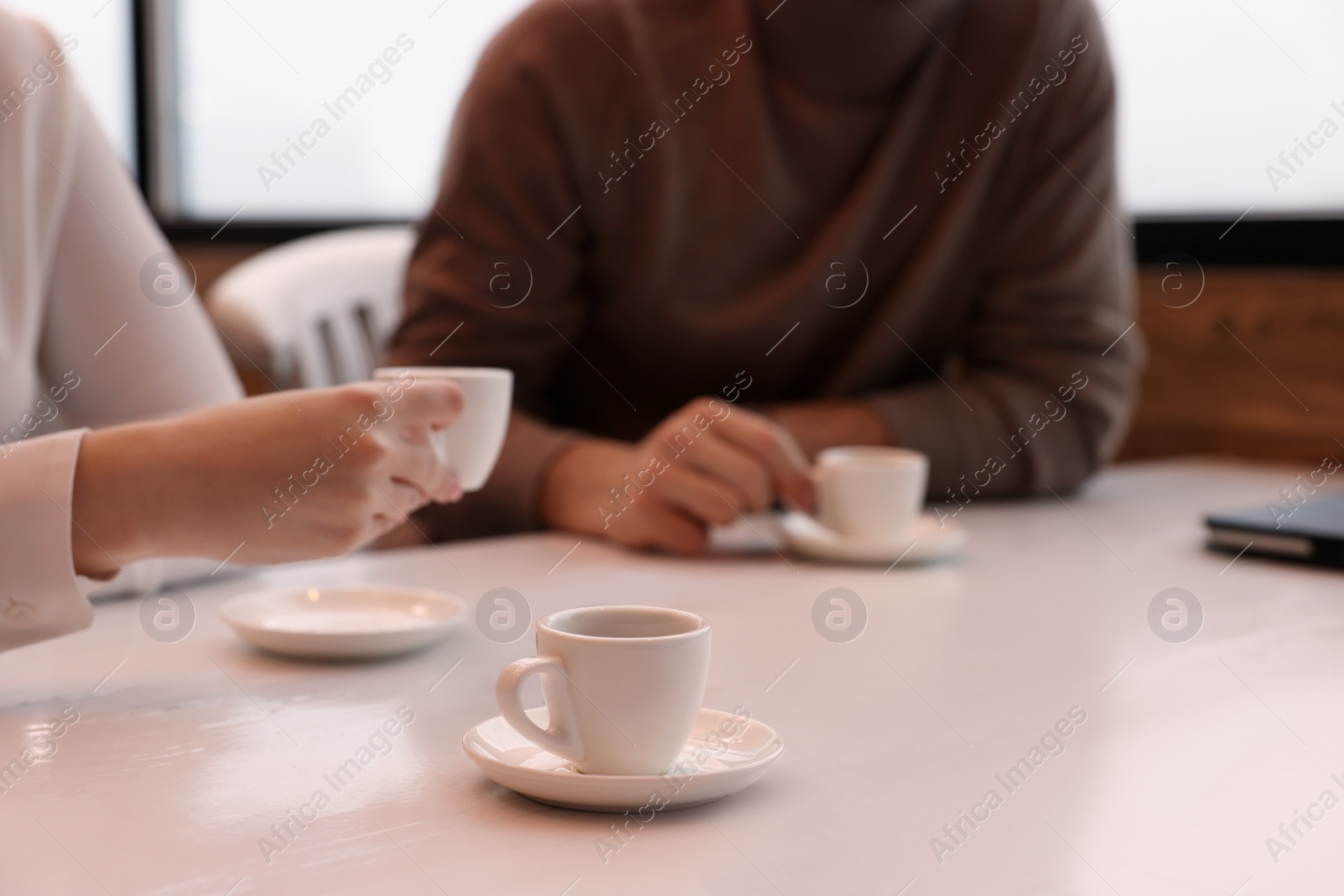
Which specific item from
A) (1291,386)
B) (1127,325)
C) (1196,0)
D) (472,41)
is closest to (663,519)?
(1127,325)

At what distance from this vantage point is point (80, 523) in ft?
2.21

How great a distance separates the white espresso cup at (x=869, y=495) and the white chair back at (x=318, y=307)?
73cm

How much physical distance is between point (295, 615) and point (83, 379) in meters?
0.37

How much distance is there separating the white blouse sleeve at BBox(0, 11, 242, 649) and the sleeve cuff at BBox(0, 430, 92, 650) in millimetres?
342

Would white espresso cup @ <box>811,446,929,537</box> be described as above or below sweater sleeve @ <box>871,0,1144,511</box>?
below

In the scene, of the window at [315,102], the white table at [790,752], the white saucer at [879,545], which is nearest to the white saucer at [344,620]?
the white table at [790,752]

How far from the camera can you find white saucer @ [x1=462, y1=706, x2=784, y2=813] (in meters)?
0.52

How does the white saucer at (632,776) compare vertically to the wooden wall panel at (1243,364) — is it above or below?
below

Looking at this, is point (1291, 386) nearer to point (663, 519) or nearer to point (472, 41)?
point (663, 519)

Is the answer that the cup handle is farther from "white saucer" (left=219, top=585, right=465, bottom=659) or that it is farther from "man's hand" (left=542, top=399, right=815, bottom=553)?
"man's hand" (left=542, top=399, right=815, bottom=553)

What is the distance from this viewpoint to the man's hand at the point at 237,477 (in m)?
0.68

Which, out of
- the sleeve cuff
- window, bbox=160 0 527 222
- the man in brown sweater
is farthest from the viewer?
window, bbox=160 0 527 222

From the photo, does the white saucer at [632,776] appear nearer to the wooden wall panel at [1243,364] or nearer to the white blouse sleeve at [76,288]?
the white blouse sleeve at [76,288]

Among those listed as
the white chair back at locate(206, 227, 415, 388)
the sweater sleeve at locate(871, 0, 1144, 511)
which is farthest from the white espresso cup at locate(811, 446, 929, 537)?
the white chair back at locate(206, 227, 415, 388)
